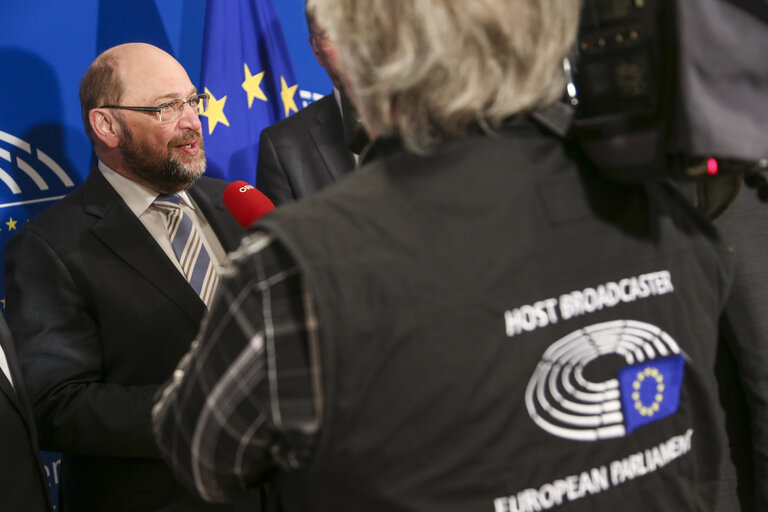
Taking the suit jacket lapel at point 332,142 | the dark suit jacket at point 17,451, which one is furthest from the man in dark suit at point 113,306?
the suit jacket lapel at point 332,142

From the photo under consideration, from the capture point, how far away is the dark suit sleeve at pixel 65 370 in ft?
6.02

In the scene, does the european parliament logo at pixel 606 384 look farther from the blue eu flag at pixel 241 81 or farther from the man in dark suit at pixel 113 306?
the blue eu flag at pixel 241 81

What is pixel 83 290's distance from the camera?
76.7 inches

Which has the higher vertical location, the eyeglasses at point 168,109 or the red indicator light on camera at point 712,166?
the red indicator light on camera at point 712,166

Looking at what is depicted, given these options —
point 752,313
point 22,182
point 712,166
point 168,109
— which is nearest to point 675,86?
point 712,166

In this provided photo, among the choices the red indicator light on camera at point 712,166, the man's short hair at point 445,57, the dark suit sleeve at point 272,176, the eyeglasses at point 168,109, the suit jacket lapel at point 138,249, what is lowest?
the dark suit sleeve at point 272,176

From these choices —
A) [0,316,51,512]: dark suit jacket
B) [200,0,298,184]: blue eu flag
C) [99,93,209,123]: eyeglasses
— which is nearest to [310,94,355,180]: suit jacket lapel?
[200,0,298,184]: blue eu flag

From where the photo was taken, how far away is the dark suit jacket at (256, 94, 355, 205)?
2.63 meters

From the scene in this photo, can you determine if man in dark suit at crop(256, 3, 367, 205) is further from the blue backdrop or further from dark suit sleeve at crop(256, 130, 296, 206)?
the blue backdrop

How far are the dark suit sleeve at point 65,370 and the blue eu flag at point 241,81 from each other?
103 cm

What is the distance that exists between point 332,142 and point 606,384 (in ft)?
6.16

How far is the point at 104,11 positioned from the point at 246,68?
1.83 feet

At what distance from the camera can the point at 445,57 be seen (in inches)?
33.0

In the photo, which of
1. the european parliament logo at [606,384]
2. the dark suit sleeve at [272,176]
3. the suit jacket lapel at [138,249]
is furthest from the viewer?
the dark suit sleeve at [272,176]
